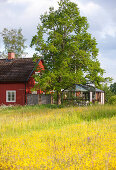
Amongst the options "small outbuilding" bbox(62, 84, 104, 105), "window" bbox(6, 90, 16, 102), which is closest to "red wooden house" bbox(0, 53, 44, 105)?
"window" bbox(6, 90, 16, 102)

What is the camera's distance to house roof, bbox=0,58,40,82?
97.9ft

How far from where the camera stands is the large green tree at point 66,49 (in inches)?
983

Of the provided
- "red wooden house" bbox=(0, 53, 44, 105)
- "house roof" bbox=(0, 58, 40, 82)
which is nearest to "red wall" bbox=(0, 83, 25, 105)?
"red wooden house" bbox=(0, 53, 44, 105)

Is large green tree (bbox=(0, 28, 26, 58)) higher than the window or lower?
higher

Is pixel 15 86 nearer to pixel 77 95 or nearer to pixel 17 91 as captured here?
pixel 17 91

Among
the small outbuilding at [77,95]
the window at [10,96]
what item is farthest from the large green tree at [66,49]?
the window at [10,96]

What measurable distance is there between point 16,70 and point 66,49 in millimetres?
8548

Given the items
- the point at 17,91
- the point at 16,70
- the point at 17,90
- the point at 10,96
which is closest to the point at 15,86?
the point at 17,90

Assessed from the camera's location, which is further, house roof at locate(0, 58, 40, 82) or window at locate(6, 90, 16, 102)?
window at locate(6, 90, 16, 102)

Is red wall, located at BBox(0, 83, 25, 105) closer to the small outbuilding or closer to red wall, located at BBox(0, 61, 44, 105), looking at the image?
red wall, located at BBox(0, 61, 44, 105)

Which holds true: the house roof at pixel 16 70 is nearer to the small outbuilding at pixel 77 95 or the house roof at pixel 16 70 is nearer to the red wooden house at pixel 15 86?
the red wooden house at pixel 15 86

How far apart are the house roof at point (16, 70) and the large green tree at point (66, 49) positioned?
4.60 meters

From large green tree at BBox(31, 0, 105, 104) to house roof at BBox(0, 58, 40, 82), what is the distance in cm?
460

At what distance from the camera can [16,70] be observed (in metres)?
31.3
